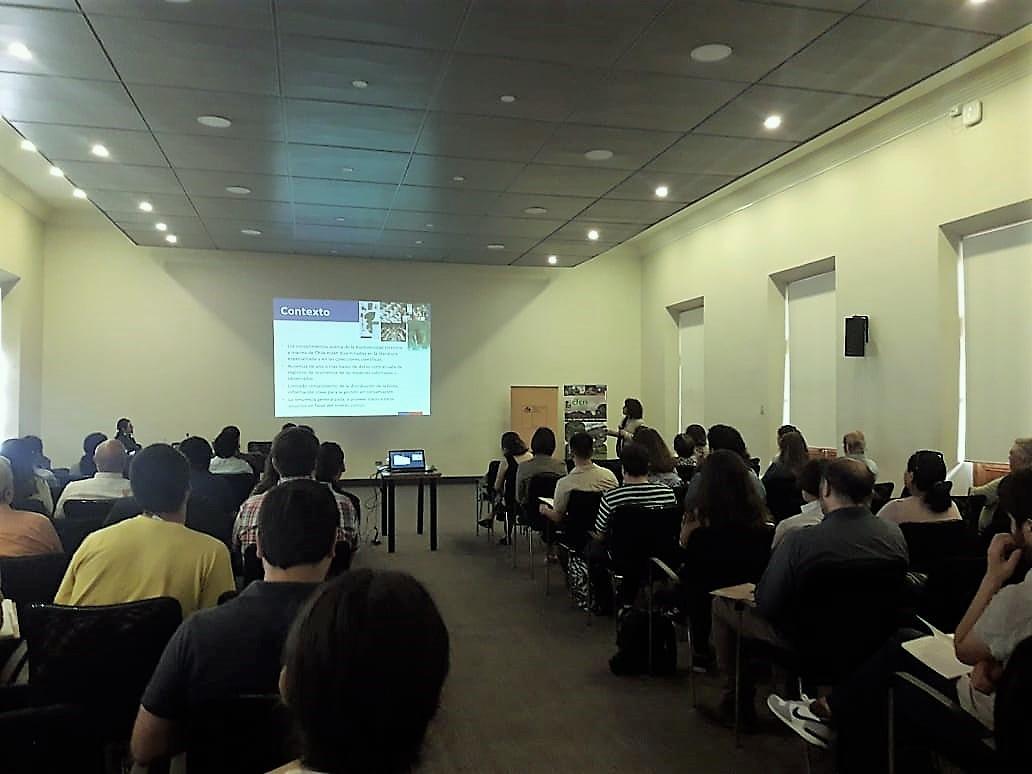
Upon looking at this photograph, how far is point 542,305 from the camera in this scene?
13953 millimetres

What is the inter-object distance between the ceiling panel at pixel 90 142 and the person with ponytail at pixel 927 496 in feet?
21.1

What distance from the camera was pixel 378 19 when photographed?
4.64 m

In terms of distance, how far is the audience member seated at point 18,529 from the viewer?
3.18 meters

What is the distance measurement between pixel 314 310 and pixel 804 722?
419 inches

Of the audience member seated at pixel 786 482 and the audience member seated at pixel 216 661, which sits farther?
the audience member seated at pixel 786 482

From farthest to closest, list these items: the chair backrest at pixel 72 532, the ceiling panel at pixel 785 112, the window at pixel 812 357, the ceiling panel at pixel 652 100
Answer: the window at pixel 812 357
the ceiling panel at pixel 785 112
the ceiling panel at pixel 652 100
the chair backrest at pixel 72 532

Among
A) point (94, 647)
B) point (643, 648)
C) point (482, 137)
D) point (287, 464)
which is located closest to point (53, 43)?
point (482, 137)

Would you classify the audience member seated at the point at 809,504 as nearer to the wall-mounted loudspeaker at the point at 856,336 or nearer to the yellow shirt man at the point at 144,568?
the yellow shirt man at the point at 144,568

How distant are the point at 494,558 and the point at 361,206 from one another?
177 inches

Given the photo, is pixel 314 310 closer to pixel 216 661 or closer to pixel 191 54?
pixel 191 54

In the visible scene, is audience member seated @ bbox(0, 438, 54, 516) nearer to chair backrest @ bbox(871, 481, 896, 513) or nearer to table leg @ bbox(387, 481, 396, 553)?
table leg @ bbox(387, 481, 396, 553)

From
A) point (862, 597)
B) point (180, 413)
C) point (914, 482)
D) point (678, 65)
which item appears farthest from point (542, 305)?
point (862, 597)

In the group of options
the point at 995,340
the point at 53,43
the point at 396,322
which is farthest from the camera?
the point at 396,322

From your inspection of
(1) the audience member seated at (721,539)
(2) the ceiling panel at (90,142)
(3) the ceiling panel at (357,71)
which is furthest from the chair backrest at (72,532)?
(2) the ceiling panel at (90,142)
